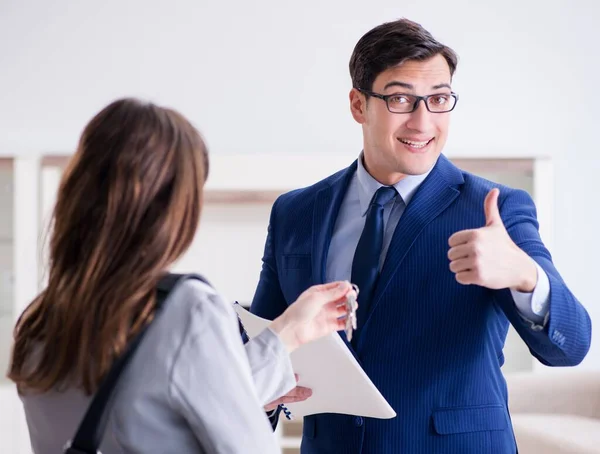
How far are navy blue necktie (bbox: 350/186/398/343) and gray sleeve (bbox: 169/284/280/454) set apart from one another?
26.2 inches

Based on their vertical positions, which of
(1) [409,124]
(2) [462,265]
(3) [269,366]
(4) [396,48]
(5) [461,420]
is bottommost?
(5) [461,420]

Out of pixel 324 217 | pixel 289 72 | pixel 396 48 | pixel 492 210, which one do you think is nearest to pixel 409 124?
pixel 396 48

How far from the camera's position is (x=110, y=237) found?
3.84 feet

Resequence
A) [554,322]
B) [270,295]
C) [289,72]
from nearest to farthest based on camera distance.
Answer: [554,322] → [270,295] → [289,72]

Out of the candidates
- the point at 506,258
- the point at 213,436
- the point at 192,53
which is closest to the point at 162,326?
the point at 213,436

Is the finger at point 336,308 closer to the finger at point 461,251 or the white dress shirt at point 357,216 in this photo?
the finger at point 461,251

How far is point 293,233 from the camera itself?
6.61 feet

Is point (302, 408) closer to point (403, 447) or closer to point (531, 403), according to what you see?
point (403, 447)

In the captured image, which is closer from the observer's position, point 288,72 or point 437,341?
point 437,341

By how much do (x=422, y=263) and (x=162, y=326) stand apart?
2.54 ft

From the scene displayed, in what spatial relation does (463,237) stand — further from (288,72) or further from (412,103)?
(288,72)

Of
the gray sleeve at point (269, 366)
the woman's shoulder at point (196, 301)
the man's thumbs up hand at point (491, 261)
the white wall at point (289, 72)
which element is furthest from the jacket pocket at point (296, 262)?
the white wall at point (289, 72)

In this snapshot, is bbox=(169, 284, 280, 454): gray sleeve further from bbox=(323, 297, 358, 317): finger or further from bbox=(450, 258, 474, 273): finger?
bbox=(450, 258, 474, 273): finger

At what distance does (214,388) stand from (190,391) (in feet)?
0.11
